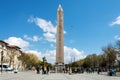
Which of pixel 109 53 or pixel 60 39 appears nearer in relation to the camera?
pixel 60 39

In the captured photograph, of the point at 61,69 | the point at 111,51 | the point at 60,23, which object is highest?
the point at 60,23

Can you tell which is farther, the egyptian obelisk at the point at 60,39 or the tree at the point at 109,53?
the tree at the point at 109,53

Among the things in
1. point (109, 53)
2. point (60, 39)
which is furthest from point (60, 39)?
point (109, 53)

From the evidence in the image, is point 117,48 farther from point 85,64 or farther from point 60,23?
point 85,64

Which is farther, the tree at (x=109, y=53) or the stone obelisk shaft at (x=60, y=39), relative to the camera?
the tree at (x=109, y=53)

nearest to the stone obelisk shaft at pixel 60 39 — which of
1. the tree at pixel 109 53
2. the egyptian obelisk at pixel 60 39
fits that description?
the egyptian obelisk at pixel 60 39

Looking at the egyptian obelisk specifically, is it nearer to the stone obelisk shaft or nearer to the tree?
the stone obelisk shaft

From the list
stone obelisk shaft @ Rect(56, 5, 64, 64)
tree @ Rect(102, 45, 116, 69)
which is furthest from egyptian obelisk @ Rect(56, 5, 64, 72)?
tree @ Rect(102, 45, 116, 69)

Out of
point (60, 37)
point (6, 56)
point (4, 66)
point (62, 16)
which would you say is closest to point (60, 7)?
point (62, 16)

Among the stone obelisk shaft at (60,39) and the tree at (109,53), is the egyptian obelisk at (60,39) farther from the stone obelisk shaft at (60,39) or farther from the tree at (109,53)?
the tree at (109,53)

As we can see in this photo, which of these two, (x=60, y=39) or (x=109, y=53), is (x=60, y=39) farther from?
(x=109, y=53)

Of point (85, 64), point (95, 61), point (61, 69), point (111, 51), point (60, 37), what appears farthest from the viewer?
point (85, 64)

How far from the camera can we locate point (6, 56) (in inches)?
5094

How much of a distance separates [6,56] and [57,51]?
5682 cm
